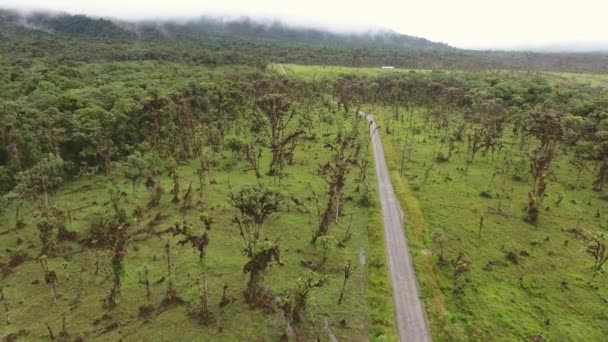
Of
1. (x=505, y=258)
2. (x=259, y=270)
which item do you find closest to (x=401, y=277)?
(x=505, y=258)

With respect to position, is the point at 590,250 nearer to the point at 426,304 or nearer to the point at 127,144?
the point at 426,304

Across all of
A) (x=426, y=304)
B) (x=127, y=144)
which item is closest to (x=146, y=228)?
(x=127, y=144)

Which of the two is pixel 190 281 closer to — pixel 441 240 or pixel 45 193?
pixel 45 193

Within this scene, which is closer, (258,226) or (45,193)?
(258,226)

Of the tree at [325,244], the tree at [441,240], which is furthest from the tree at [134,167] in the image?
the tree at [441,240]

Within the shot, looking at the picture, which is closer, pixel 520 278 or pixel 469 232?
pixel 520 278
